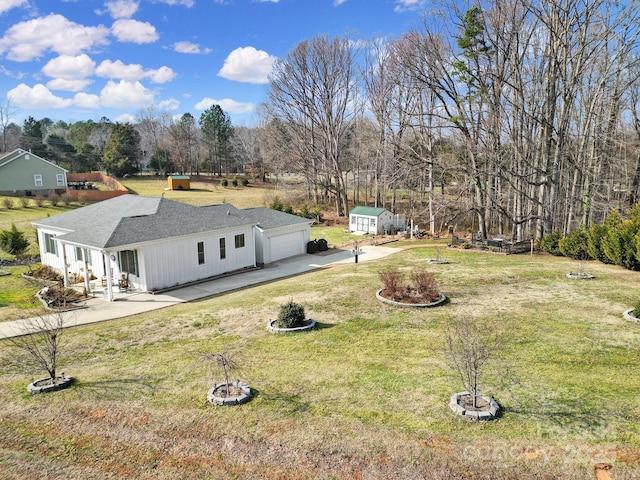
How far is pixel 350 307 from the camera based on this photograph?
A: 44.9ft

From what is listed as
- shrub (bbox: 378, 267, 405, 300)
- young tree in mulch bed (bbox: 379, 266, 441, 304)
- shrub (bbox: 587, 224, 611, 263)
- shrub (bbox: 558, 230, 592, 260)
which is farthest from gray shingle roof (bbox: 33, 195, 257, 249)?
shrub (bbox: 587, 224, 611, 263)

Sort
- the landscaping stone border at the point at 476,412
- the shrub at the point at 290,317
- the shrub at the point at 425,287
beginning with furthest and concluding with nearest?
the shrub at the point at 425,287, the shrub at the point at 290,317, the landscaping stone border at the point at 476,412

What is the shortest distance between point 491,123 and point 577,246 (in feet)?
30.0

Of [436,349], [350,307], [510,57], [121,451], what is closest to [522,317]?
[436,349]

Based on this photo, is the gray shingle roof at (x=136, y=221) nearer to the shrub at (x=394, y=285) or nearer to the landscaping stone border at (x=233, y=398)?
the shrub at (x=394, y=285)

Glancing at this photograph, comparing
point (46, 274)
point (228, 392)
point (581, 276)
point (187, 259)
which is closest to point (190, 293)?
point (187, 259)

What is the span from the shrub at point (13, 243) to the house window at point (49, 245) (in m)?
2.04

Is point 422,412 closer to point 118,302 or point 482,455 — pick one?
point 482,455

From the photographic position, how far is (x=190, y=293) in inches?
706

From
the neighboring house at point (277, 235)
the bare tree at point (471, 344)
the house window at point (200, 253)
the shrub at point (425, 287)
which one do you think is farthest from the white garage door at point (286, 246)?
the bare tree at point (471, 344)

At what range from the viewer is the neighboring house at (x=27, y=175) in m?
41.8

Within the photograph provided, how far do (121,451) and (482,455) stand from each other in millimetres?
5384

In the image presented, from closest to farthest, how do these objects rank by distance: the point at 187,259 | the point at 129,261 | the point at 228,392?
1. the point at 228,392
2. the point at 129,261
3. the point at 187,259

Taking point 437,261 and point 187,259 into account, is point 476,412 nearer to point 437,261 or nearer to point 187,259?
point 437,261
